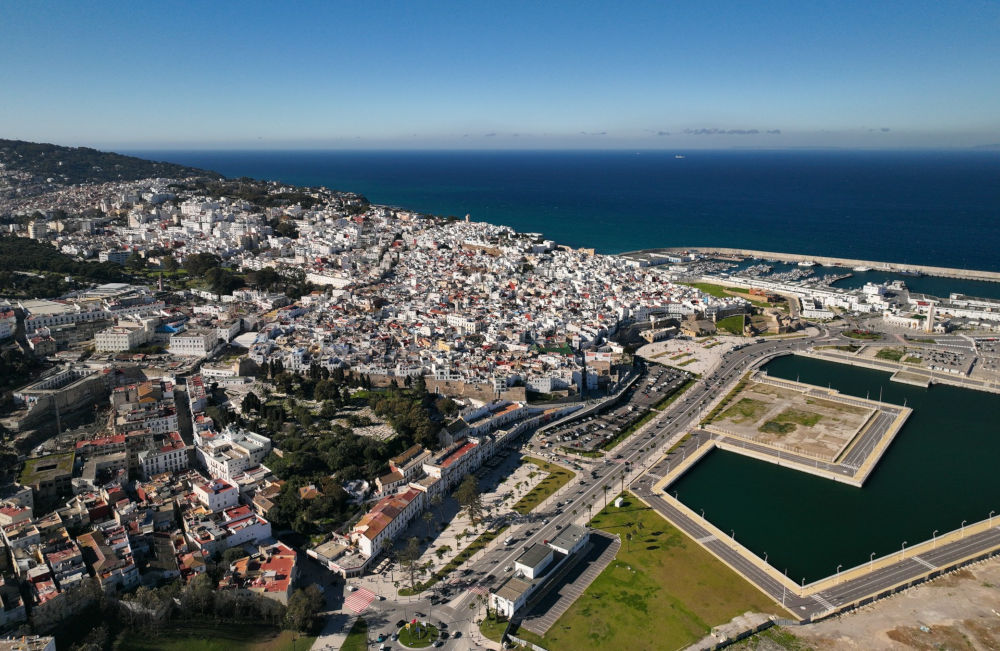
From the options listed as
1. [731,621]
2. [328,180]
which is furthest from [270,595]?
[328,180]

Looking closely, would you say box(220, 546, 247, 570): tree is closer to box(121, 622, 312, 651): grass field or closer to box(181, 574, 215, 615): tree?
box(181, 574, 215, 615): tree

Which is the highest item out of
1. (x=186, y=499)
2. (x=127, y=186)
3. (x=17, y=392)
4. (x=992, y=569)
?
(x=127, y=186)

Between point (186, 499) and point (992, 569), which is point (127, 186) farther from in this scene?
point (992, 569)

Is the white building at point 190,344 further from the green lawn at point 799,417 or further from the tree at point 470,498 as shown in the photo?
the green lawn at point 799,417

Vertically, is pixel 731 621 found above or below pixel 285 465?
below

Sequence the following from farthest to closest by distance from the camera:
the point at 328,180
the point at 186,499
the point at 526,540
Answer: the point at 328,180 → the point at 186,499 → the point at 526,540

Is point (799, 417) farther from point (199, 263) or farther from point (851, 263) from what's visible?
point (199, 263)

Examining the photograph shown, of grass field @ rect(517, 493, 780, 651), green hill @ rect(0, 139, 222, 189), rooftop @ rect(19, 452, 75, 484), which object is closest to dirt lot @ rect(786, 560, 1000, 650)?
grass field @ rect(517, 493, 780, 651)
